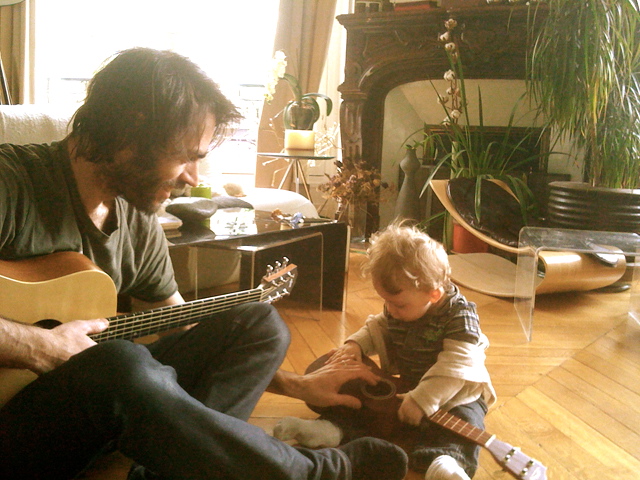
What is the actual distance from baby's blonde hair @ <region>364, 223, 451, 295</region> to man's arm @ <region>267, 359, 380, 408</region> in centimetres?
21

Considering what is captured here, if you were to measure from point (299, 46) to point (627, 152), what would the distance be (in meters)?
2.19

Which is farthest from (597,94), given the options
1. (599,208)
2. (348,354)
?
(348,354)

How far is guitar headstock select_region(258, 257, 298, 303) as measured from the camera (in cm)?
152

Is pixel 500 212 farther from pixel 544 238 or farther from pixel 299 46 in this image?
pixel 299 46

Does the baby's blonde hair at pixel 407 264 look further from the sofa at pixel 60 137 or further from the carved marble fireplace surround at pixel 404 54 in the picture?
the carved marble fireplace surround at pixel 404 54

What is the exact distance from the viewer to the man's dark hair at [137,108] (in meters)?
1.14

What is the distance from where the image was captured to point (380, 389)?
1459 mm

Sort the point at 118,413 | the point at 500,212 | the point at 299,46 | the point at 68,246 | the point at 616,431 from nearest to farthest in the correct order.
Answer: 1. the point at 118,413
2. the point at 68,246
3. the point at 616,431
4. the point at 500,212
5. the point at 299,46

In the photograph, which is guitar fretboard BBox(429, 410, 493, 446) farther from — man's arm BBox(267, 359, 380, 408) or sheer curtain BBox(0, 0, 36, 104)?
sheer curtain BBox(0, 0, 36, 104)

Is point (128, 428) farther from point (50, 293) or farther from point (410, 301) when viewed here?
point (410, 301)

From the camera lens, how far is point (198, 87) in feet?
3.95

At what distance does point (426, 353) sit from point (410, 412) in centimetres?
19

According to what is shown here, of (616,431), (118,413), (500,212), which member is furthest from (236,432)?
(500,212)

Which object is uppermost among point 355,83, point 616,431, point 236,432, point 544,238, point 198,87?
point 355,83
